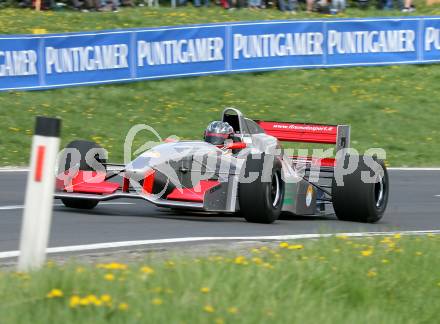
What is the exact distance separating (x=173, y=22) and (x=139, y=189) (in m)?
14.4

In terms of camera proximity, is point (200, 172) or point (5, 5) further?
point (5, 5)

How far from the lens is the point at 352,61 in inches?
894

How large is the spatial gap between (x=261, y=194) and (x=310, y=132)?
2486 millimetres

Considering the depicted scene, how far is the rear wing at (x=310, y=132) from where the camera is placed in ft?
39.0

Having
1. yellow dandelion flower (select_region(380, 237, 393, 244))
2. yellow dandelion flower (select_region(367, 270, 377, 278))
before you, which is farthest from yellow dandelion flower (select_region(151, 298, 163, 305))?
yellow dandelion flower (select_region(380, 237, 393, 244))

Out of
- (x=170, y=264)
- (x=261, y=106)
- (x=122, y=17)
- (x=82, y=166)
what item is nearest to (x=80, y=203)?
(x=82, y=166)

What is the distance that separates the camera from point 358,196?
36.1ft

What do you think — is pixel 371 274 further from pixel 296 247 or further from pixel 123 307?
pixel 123 307

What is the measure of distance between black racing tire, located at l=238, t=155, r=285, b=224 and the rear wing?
1733 millimetres

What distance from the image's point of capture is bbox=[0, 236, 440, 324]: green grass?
491 centimetres

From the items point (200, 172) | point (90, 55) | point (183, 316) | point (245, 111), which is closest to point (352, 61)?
point (245, 111)

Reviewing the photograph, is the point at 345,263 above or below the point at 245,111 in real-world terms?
above

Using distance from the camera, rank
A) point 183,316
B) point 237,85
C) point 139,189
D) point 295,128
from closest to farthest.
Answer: point 183,316 < point 139,189 < point 295,128 < point 237,85

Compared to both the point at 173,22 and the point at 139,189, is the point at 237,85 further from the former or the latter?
the point at 139,189
